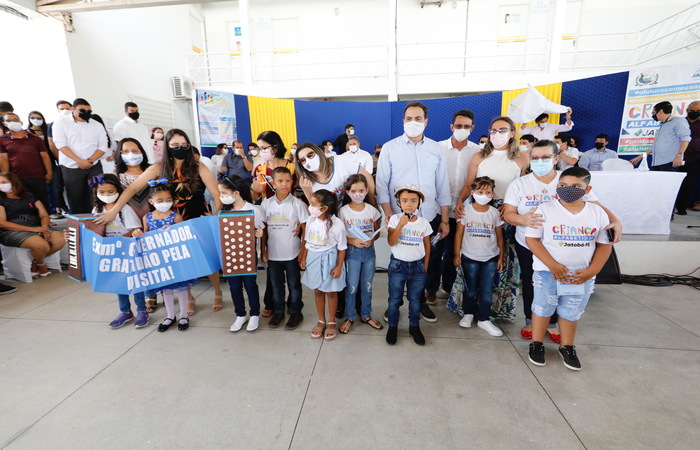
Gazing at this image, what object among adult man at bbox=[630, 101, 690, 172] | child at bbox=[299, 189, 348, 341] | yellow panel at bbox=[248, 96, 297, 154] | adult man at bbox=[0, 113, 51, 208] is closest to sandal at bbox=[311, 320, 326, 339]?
child at bbox=[299, 189, 348, 341]

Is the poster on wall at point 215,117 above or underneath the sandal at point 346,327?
above

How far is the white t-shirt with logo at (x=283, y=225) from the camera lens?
102 inches

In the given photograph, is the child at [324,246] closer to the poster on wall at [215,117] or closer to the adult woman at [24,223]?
the adult woman at [24,223]

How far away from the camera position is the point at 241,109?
27.1 ft

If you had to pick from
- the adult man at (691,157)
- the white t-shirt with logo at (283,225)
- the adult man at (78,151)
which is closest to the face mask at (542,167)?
the white t-shirt with logo at (283,225)

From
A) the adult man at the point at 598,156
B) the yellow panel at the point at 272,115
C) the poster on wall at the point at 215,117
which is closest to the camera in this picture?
the adult man at the point at 598,156

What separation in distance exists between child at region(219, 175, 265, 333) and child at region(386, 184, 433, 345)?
1081 mm

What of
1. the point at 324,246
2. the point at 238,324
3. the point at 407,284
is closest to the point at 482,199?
the point at 407,284

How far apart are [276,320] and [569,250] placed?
223 cm

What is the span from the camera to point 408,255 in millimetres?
2367

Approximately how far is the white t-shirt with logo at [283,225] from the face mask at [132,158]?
1.28 metres

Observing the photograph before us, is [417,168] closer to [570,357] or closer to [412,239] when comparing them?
[412,239]

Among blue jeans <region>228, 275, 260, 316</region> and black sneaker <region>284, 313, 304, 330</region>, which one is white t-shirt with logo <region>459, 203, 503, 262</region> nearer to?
black sneaker <region>284, 313, 304, 330</region>

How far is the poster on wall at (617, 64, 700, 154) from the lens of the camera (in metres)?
5.96
